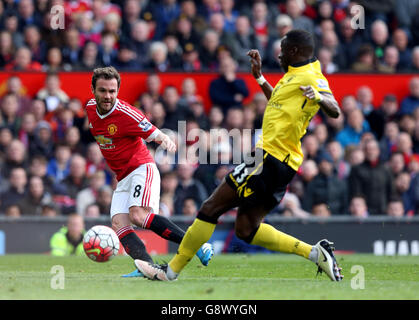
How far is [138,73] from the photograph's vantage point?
53.8 feet

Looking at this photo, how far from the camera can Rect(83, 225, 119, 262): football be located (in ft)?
32.1

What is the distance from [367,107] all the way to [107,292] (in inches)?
394

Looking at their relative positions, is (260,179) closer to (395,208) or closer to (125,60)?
(395,208)

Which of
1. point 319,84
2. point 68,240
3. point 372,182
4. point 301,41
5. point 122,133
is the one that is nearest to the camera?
point 319,84

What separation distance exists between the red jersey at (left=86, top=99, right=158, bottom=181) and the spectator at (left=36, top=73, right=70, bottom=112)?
6.38 m

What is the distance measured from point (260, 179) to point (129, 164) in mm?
1723

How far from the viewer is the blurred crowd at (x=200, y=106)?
15.0 meters

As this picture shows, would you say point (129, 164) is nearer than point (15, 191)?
Yes

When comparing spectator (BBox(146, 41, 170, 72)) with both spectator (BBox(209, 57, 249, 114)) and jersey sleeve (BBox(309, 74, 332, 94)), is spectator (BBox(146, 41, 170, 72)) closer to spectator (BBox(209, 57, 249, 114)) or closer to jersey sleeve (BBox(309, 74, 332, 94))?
spectator (BBox(209, 57, 249, 114))

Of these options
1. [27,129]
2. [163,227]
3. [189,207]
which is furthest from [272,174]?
[27,129]

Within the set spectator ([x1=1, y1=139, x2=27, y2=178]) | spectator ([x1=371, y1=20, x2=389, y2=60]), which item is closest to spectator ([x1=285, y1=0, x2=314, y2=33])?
spectator ([x1=371, y1=20, x2=389, y2=60])

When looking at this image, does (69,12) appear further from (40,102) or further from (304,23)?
(304,23)

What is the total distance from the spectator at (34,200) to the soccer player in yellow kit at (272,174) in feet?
20.5

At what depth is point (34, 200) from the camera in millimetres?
14641
